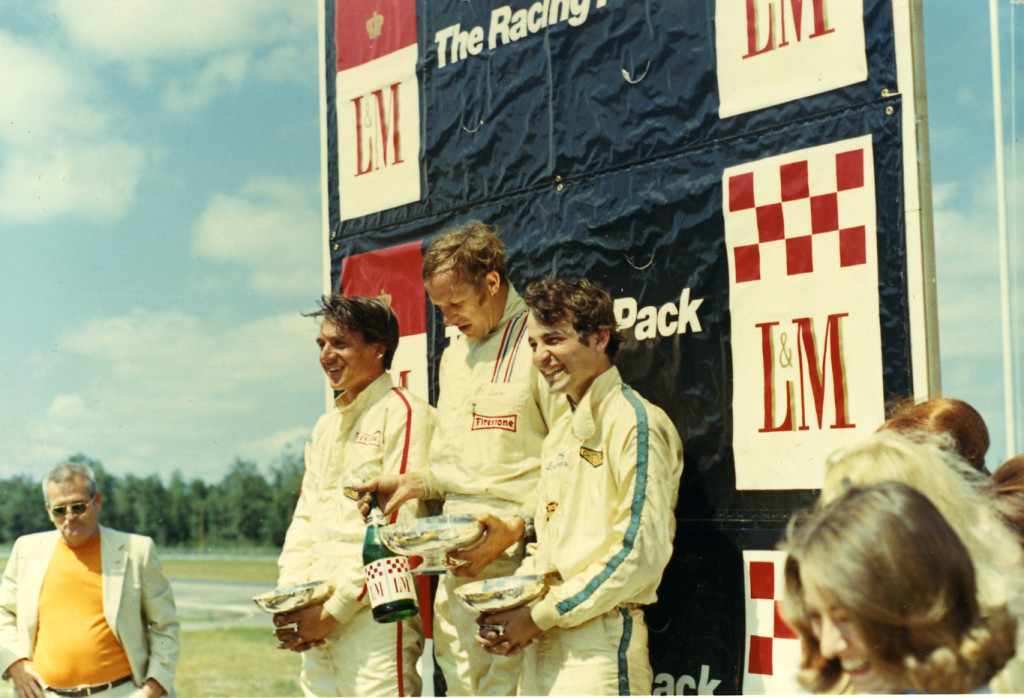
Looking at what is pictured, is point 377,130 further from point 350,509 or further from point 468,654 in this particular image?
point 468,654

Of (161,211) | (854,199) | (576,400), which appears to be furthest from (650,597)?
(161,211)

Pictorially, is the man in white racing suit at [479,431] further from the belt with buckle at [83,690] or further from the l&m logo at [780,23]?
the belt with buckle at [83,690]

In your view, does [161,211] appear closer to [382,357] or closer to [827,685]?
[382,357]

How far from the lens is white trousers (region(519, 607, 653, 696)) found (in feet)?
6.91

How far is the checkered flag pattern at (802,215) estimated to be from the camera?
2.16m

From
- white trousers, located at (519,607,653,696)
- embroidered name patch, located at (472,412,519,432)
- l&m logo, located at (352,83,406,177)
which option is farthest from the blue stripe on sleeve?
l&m logo, located at (352,83,406,177)

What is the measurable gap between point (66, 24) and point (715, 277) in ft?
6.55

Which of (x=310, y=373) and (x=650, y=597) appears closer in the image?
(x=650, y=597)

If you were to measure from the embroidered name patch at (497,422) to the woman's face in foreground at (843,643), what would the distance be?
1.38m

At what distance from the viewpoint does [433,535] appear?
7.36 feet

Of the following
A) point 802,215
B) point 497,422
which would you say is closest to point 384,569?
point 497,422

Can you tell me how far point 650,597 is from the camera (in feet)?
7.04

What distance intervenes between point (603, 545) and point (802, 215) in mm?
857

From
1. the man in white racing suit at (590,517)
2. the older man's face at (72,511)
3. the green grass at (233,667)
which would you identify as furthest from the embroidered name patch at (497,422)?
the green grass at (233,667)
